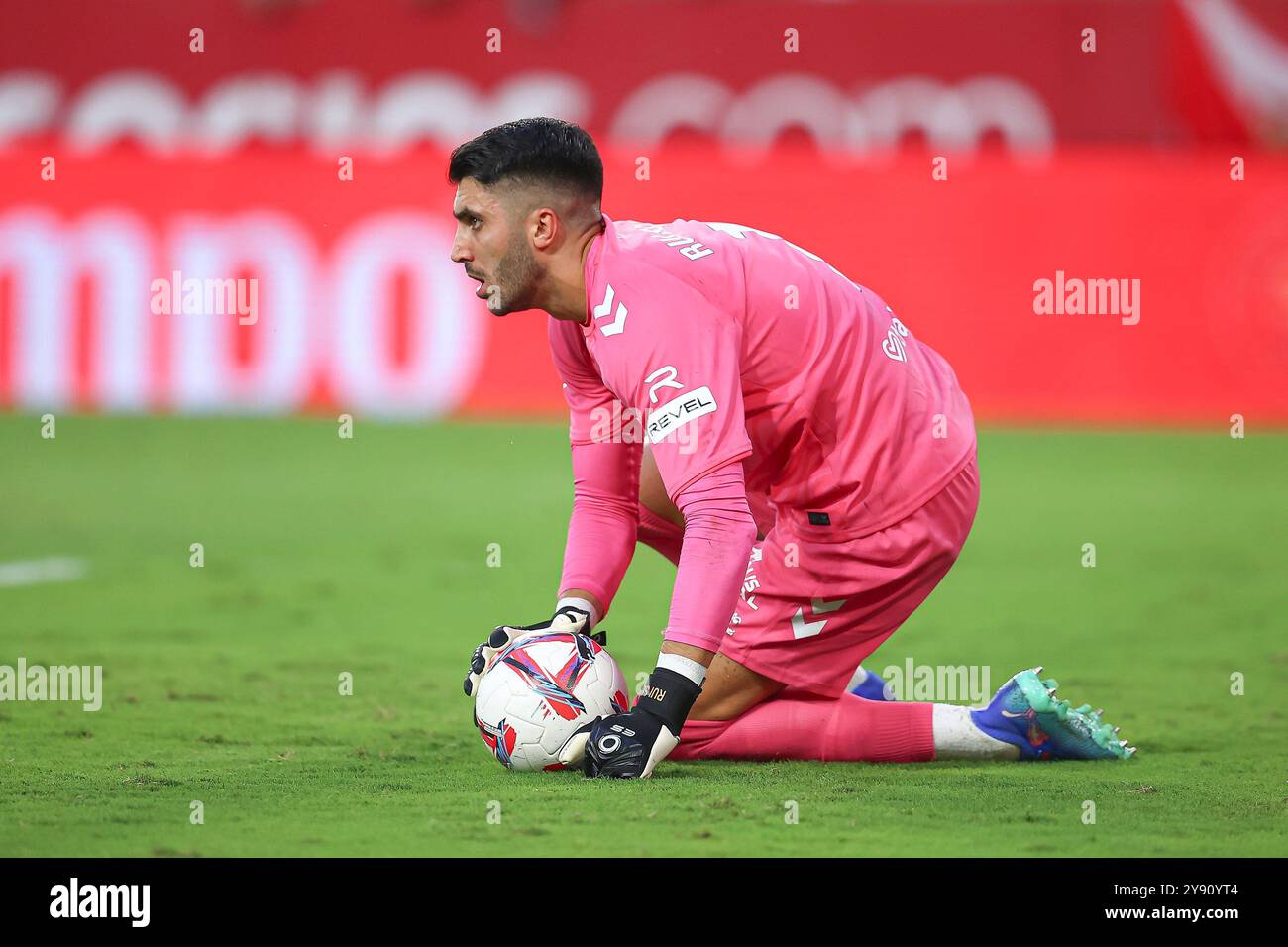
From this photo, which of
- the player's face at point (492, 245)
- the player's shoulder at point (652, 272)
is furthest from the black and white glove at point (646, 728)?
the player's face at point (492, 245)

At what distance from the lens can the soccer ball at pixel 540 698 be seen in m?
4.57

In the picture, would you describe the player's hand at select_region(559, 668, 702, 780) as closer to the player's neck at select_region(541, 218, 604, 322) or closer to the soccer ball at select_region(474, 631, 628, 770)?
the soccer ball at select_region(474, 631, 628, 770)

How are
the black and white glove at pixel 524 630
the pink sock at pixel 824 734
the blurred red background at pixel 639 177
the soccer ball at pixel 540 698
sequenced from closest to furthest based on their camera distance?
the soccer ball at pixel 540 698 → the black and white glove at pixel 524 630 → the pink sock at pixel 824 734 → the blurred red background at pixel 639 177

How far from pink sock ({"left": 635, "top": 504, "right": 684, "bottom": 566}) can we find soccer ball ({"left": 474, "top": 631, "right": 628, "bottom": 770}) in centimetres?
63

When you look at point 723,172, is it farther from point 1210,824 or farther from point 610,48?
point 1210,824

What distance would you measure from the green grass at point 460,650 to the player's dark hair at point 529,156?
1558 millimetres

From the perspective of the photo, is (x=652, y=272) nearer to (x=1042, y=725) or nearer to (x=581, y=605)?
(x=581, y=605)

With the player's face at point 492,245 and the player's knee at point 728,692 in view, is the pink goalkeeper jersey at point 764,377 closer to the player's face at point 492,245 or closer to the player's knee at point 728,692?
the player's face at point 492,245

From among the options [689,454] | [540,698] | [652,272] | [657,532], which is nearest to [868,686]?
[657,532]

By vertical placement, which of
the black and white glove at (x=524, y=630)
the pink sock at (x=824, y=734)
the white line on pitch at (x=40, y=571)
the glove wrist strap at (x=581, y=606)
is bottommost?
the pink sock at (x=824, y=734)

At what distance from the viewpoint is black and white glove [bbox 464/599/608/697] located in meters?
4.79

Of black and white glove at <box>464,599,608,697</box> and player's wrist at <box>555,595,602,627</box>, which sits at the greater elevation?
player's wrist at <box>555,595,602,627</box>

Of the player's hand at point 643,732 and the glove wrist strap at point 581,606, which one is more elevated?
the glove wrist strap at point 581,606

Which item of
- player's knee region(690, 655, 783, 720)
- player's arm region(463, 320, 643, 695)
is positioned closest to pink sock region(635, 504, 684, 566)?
player's arm region(463, 320, 643, 695)
